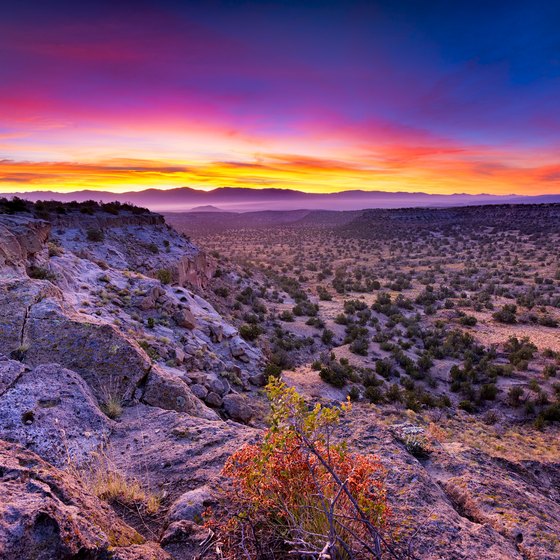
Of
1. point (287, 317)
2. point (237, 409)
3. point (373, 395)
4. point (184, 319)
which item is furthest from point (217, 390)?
point (287, 317)

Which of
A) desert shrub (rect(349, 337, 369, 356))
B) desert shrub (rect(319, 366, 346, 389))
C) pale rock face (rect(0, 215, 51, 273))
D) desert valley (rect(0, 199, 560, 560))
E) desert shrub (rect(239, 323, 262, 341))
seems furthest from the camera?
desert shrub (rect(349, 337, 369, 356))

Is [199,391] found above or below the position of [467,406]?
above

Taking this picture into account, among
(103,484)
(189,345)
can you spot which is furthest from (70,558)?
(189,345)

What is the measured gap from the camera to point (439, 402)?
10398mm

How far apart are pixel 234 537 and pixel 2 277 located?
6.66 meters

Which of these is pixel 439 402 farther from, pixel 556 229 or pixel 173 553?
Answer: pixel 556 229

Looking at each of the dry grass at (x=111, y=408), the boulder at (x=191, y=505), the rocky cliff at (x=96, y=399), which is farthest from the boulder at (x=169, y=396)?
the boulder at (x=191, y=505)

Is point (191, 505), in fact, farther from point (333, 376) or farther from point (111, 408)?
point (333, 376)

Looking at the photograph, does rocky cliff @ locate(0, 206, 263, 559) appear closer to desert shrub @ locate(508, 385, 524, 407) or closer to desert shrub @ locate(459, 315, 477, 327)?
desert shrub @ locate(508, 385, 524, 407)

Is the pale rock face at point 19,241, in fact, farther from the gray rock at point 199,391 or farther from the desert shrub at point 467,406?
the desert shrub at point 467,406

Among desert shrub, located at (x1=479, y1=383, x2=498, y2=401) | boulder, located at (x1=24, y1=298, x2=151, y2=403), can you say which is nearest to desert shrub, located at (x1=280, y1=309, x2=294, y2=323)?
desert shrub, located at (x1=479, y1=383, x2=498, y2=401)

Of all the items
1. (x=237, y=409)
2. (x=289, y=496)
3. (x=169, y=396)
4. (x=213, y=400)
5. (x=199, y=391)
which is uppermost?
(x=289, y=496)

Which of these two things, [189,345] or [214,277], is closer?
[189,345]

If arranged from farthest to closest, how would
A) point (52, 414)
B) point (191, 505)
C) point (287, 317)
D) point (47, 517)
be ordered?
1. point (287, 317)
2. point (52, 414)
3. point (191, 505)
4. point (47, 517)
